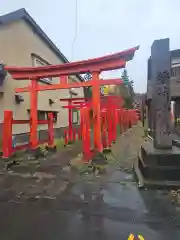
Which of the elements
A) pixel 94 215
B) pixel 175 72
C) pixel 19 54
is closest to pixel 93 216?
pixel 94 215

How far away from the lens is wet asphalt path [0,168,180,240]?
3306 mm

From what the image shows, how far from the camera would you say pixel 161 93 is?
6.05m

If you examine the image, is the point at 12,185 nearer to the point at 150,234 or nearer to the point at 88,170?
the point at 88,170

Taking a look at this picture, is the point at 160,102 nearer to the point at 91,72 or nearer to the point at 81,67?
the point at 91,72

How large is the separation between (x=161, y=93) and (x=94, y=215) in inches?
142

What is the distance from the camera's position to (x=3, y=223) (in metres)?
3.66

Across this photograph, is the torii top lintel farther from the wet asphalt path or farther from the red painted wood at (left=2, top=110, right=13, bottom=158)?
the wet asphalt path

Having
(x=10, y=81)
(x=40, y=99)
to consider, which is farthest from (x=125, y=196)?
(x=40, y=99)

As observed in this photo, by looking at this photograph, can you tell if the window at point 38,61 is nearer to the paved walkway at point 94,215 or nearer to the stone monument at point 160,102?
the stone monument at point 160,102

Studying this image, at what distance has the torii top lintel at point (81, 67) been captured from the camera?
8.06 m

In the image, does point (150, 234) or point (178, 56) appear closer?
point (150, 234)

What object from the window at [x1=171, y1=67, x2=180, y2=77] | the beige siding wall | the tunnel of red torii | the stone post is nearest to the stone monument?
the stone post

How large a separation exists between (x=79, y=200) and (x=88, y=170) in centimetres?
227

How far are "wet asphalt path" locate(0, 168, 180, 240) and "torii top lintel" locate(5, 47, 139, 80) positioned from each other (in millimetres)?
4544
